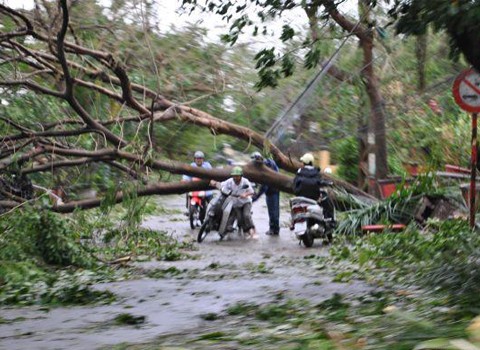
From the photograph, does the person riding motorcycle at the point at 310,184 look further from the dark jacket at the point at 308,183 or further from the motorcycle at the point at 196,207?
the motorcycle at the point at 196,207

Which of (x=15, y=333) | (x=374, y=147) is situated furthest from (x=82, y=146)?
(x=15, y=333)

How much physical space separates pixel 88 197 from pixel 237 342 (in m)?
12.0

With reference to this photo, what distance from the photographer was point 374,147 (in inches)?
822

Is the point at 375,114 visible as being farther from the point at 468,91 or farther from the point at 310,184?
the point at 468,91

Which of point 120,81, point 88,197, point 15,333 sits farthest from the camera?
point 88,197

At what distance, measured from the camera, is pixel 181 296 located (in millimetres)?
10398

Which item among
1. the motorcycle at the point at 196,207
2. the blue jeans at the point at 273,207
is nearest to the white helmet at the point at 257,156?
the blue jeans at the point at 273,207

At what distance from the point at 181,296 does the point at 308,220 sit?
7.04 m

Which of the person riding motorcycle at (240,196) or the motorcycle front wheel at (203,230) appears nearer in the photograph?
the motorcycle front wheel at (203,230)

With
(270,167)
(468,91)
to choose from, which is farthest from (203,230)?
(468,91)

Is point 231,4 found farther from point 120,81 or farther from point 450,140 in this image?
point 450,140

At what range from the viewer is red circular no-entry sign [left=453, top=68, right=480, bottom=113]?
13305mm

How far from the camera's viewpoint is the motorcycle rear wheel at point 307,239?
17.1 m

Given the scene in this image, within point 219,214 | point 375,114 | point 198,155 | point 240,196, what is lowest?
point 219,214
